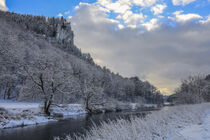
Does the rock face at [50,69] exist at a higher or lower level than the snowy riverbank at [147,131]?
higher

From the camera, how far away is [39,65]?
26.5 meters

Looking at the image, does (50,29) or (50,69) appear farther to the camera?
(50,29)

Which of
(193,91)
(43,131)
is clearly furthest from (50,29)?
(43,131)

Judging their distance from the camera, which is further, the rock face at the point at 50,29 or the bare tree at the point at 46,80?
the rock face at the point at 50,29

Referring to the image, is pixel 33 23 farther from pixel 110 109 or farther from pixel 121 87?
pixel 110 109

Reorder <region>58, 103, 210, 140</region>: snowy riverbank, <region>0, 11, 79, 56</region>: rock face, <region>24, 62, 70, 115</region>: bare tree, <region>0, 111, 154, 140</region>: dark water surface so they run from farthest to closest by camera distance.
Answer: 1. <region>0, 11, 79, 56</region>: rock face
2. <region>24, 62, 70, 115</region>: bare tree
3. <region>0, 111, 154, 140</region>: dark water surface
4. <region>58, 103, 210, 140</region>: snowy riverbank

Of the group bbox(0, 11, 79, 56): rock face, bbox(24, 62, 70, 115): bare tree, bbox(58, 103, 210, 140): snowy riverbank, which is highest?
bbox(0, 11, 79, 56): rock face

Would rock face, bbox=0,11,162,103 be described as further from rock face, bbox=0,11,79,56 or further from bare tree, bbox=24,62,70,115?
bare tree, bbox=24,62,70,115

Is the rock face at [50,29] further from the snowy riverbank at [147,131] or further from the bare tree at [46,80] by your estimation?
the snowy riverbank at [147,131]

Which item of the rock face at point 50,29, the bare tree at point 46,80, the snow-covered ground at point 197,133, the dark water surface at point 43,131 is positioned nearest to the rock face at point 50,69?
the rock face at point 50,29

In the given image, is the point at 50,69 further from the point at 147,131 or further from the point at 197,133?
the point at 197,133

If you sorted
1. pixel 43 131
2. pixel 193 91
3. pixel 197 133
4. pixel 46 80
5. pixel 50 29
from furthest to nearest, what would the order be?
pixel 50 29 < pixel 193 91 < pixel 46 80 < pixel 43 131 < pixel 197 133

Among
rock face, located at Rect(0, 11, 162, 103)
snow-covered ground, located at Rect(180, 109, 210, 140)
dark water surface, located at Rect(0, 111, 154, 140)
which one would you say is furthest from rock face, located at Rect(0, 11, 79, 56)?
snow-covered ground, located at Rect(180, 109, 210, 140)

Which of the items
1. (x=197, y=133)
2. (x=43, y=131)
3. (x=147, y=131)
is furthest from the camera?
(x=43, y=131)
